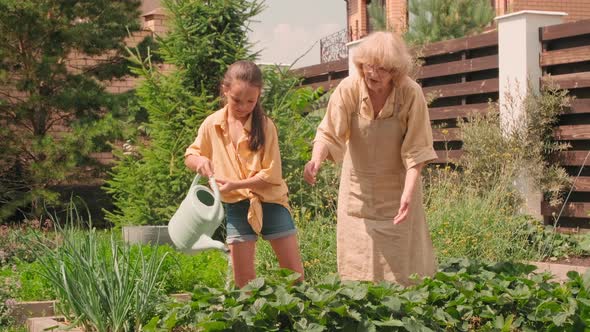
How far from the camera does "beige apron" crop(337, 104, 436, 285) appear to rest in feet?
14.3

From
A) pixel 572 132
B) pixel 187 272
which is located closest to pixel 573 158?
pixel 572 132

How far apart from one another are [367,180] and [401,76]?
0.50 m

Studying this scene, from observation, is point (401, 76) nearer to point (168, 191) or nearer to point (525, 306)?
point (525, 306)

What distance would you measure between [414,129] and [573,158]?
5.25m

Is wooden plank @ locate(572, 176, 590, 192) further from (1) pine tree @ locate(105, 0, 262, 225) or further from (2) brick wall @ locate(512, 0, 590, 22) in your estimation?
(2) brick wall @ locate(512, 0, 590, 22)

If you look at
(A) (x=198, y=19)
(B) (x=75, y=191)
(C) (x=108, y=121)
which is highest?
(A) (x=198, y=19)

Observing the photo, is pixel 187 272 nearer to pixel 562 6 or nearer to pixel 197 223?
pixel 197 223

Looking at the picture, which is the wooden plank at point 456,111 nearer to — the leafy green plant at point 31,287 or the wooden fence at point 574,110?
the wooden fence at point 574,110

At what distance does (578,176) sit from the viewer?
29.5 ft

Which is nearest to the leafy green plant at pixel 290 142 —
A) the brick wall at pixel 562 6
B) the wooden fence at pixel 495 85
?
the wooden fence at pixel 495 85

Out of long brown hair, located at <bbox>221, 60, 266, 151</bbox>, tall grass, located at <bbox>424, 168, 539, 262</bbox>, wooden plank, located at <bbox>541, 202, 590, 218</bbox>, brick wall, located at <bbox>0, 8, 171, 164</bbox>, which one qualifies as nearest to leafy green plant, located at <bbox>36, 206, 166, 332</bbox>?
long brown hair, located at <bbox>221, 60, 266, 151</bbox>

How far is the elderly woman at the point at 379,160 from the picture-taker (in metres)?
4.20

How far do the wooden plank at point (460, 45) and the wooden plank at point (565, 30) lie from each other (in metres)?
0.65

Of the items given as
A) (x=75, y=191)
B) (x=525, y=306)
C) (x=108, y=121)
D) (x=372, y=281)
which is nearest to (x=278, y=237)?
(x=372, y=281)
